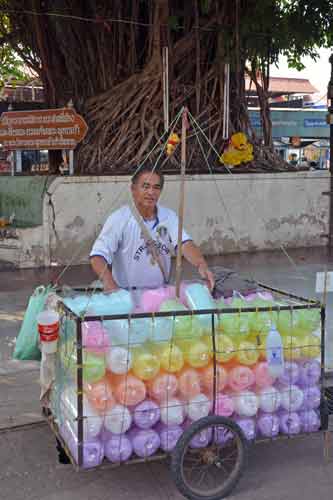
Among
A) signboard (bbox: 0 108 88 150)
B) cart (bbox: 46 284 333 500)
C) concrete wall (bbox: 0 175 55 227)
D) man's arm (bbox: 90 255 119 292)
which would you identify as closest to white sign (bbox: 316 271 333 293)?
cart (bbox: 46 284 333 500)

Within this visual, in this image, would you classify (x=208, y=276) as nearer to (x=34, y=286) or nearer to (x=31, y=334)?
(x=31, y=334)

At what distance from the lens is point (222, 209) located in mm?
11102

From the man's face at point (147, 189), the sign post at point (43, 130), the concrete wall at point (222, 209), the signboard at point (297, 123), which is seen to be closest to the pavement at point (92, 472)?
the man's face at point (147, 189)

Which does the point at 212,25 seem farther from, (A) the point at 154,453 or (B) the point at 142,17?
(A) the point at 154,453

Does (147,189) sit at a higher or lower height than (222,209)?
higher

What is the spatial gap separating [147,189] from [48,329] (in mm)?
1223

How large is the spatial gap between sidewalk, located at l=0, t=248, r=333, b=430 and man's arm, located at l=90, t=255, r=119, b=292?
1269mm

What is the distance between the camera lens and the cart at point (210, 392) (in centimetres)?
326

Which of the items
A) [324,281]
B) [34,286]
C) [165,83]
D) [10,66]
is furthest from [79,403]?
[10,66]

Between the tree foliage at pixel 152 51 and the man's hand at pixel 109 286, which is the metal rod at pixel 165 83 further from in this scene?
the man's hand at pixel 109 286

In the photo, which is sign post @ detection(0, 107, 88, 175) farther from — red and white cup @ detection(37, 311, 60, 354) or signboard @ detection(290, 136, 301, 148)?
signboard @ detection(290, 136, 301, 148)

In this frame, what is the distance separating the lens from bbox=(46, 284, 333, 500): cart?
10.7ft

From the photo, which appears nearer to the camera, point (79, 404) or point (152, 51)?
point (79, 404)

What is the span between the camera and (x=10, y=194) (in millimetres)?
10758
